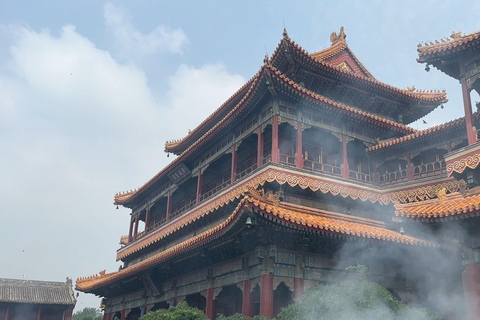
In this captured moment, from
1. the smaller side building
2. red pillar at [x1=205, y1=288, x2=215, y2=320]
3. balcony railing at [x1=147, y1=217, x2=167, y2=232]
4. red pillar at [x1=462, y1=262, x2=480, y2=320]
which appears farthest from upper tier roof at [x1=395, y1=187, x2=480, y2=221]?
the smaller side building

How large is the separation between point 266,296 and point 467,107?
812 centimetres

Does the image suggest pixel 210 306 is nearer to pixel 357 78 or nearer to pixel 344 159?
pixel 344 159

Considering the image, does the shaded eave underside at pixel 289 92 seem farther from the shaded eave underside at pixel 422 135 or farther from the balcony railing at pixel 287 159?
the balcony railing at pixel 287 159

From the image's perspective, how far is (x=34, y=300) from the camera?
132 feet

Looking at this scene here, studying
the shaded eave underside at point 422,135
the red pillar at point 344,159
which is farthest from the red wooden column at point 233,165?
the shaded eave underside at point 422,135

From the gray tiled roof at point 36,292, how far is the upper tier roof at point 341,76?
998 inches

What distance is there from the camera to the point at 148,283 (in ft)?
67.7

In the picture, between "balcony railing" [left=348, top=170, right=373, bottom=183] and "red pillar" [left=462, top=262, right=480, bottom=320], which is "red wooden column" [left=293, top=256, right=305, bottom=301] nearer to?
"red pillar" [left=462, top=262, right=480, bottom=320]

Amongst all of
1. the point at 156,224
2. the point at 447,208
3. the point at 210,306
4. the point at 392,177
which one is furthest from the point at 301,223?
the point at 156,224

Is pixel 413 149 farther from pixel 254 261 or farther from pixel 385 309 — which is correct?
pixel 385 309

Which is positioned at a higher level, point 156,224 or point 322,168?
point 156,224

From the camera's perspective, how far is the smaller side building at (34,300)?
130 ft

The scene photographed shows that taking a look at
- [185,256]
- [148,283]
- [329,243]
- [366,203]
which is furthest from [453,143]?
[148,283]

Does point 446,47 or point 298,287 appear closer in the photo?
point 298,287
